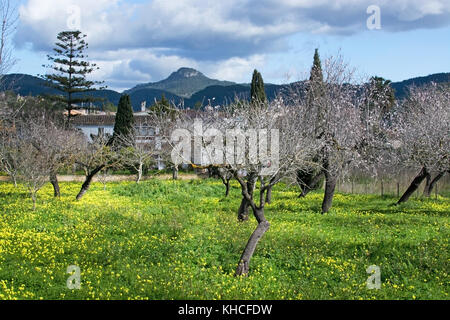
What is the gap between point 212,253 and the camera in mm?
12570

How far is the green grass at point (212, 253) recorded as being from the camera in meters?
9.87

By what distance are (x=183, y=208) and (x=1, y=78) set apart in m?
9.80

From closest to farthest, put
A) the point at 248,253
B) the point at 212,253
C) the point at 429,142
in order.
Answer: the point at 248,253 < the point at 212,253 < the point at 429,142

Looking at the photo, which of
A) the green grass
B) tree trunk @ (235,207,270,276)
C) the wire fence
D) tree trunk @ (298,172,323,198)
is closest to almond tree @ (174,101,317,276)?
tree trunk @ (235,207,270,276)

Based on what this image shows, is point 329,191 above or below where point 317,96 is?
below

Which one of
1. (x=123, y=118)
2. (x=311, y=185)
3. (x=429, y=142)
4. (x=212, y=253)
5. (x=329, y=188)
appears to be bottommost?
(x=212, y=253)

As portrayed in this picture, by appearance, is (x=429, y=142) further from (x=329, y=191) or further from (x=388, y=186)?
(x=388, y=186)

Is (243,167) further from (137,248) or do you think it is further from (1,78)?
(1,78)

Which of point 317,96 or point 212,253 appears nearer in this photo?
point 212,253

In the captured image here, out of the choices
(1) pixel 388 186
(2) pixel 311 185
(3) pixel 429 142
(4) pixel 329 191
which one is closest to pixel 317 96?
(4) pixel 329 191

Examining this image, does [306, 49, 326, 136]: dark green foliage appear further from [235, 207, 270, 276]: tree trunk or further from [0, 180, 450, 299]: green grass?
[235, 207, 270, 276]: tree trunk

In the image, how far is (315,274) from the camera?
11320mm

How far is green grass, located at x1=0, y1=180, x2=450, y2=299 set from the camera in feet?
32.4
